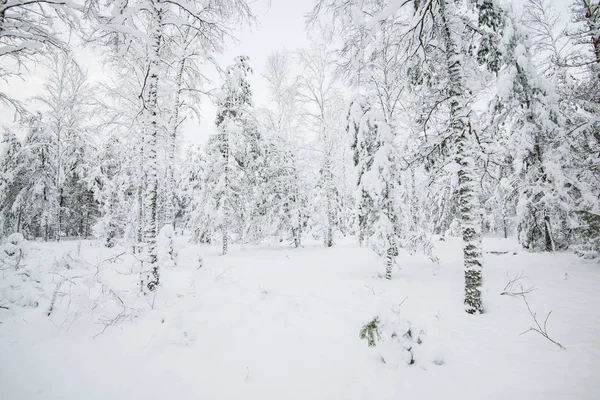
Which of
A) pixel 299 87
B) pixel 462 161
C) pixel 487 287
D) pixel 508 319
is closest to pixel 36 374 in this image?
pixel 508 319

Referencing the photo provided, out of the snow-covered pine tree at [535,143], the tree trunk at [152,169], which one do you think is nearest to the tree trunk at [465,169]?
the snow-covered pine tree at [535,143]

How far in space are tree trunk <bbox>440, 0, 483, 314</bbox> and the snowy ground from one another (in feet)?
2.12

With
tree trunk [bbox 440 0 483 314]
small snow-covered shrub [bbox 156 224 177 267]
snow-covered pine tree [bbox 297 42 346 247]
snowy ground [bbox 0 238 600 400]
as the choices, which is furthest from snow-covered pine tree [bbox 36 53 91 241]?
tree trunk [bbox 440 0 483 314]

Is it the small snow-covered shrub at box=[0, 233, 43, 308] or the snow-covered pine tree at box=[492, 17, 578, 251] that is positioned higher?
the snow-covered pine tree at box=[492, 17, 578, 251]

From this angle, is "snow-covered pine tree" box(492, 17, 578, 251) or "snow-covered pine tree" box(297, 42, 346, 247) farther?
"snow-covered pine tree" box(297, 42, 346, 247)

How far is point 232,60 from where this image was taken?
13875 mm

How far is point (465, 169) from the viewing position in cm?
516

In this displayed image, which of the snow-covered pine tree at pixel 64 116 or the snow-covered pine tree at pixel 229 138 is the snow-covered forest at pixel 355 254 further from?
the snow-covered pine tree at pixel 64 116

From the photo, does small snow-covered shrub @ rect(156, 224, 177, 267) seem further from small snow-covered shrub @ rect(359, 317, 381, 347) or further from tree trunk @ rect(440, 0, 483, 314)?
tree trunk @ rect(440, 0, 483, 314)

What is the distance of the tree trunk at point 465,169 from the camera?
16.4 ft

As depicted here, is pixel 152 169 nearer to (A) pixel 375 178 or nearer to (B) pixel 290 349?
(B) pixel 290 349

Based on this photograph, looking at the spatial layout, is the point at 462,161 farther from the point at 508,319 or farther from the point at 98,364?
the point at 98,364

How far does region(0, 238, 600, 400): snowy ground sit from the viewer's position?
275cm

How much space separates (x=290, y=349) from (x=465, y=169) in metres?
5.01
